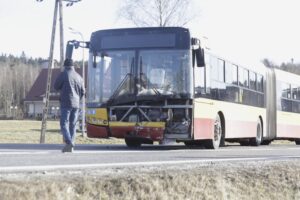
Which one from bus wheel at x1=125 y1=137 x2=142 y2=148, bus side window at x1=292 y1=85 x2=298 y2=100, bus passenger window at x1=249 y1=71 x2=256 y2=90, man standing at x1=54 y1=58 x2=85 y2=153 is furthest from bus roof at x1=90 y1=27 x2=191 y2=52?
bus side window at x1=292 y1=85 x2=298 y2=100

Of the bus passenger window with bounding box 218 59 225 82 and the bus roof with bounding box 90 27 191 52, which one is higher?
the bus roof with bounding box 90 27 191 52

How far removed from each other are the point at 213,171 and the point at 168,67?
18.8 ft

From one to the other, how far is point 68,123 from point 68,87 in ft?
2.36

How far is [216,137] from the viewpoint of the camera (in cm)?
1631

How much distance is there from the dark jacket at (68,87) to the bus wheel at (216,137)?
16.2 ft

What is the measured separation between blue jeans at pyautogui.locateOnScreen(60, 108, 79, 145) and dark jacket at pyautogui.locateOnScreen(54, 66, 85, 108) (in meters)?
0.11

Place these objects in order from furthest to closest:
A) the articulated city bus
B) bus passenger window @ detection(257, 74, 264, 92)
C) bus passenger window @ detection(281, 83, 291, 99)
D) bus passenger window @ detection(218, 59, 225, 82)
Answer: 1. bus passenger window @ detection(281, 83, 291, 99)
2. bus passenger window @ detection(257, 74, 264, 92)
3. bus passenger window @ detection(218, 59, 225, 82)
4. the articulated city bus

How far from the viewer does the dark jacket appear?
39.1ft

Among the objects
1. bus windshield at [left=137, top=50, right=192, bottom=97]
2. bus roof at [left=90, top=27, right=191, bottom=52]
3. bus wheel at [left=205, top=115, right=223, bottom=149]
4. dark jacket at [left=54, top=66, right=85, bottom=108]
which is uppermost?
bus roof at [left=90, top=27, right=191, bottom=52]

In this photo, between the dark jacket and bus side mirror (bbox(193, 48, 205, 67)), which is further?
bus side mirror (bbox(193, 48, 205, 67))

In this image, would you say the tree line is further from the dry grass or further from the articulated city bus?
the articulated city bus

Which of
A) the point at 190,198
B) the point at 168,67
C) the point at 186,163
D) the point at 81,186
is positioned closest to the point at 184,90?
the point at 168,67

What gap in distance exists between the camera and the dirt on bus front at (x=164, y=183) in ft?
21.7

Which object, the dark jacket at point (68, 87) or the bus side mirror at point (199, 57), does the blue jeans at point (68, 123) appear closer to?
the dark jacket at point (68, 87)
